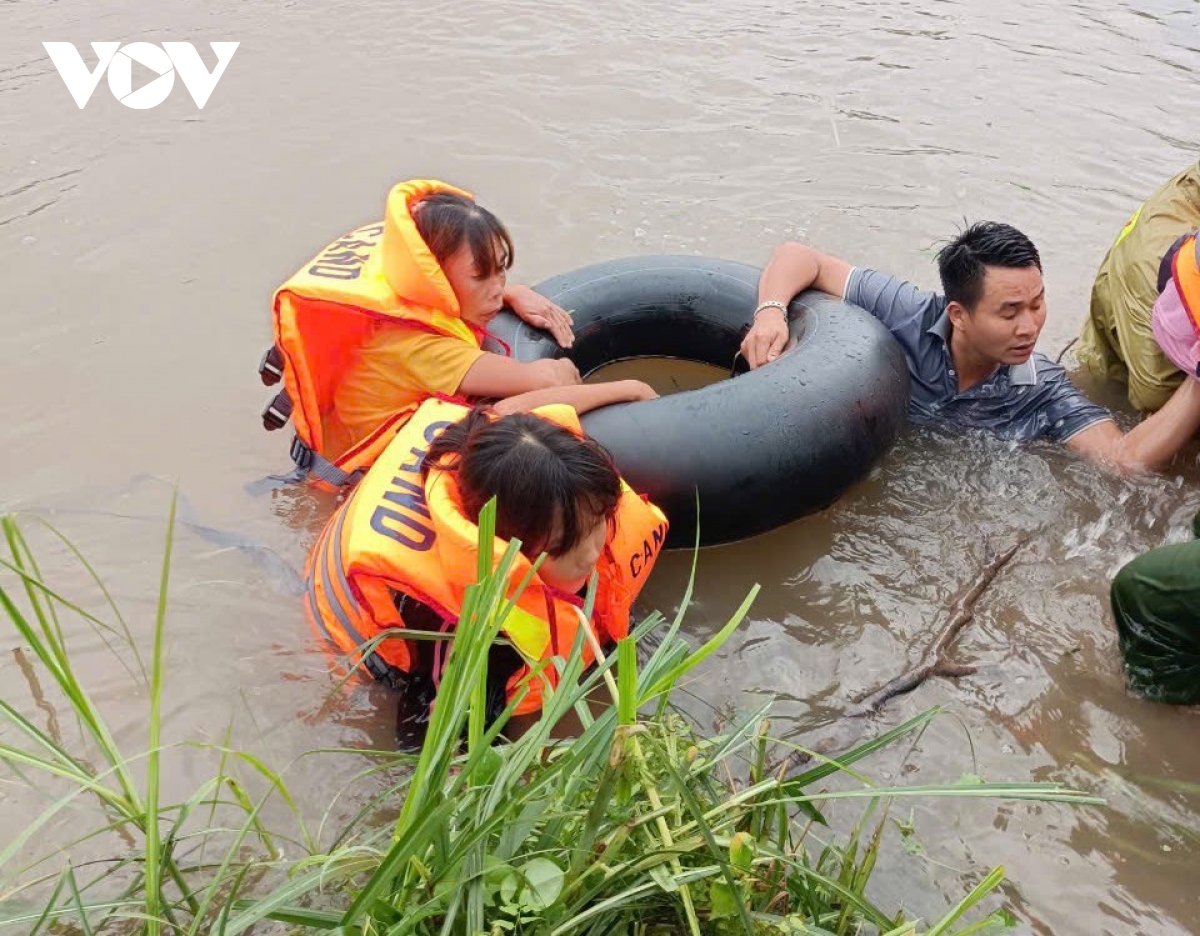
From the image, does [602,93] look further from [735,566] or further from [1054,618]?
[1054,618]

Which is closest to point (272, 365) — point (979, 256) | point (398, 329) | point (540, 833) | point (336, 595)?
point (398, 329)

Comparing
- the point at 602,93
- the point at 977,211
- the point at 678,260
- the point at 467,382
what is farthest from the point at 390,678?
the point at 602,93

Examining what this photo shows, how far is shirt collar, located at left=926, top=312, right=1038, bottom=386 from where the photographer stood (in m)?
3.68

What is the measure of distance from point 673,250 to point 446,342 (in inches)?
79.1

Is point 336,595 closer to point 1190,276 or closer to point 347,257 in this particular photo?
point 347,257

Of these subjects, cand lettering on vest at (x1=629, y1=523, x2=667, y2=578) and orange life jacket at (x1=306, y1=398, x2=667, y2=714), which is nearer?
orange life jacket at (x1=306, y1=398, x2=667, y2=714)

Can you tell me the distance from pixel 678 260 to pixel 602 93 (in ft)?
8.98

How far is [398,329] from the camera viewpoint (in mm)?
3359

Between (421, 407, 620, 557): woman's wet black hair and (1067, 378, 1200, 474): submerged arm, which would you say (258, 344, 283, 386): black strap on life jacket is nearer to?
(421, 407, 620, 557): woman's wet black hair

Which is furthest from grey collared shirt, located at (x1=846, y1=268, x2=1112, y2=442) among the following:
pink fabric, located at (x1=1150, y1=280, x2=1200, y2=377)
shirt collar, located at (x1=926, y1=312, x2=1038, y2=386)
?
pink fabric, located at (x1=1150, y1=280, x2=1200, y2=377)

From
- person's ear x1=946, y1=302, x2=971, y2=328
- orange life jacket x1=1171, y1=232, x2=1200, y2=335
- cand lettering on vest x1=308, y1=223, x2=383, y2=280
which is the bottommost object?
person's ear x1=946, y1=302, x2=971, y2=328

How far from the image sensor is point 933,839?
2.50 metres

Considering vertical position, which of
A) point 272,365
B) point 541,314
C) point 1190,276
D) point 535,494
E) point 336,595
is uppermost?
point 1190,276

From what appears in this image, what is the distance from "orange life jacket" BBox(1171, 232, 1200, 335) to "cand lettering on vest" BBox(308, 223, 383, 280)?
8.19 feet
